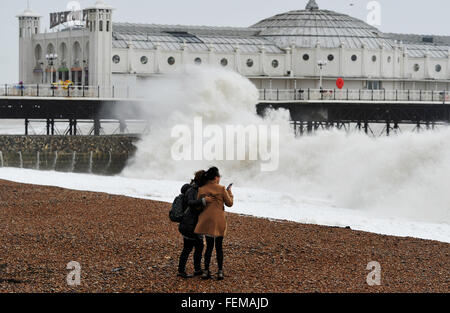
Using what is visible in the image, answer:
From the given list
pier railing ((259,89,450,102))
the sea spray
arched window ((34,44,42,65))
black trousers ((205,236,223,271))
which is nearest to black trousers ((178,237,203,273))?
black trousers ((205,236,223,271))

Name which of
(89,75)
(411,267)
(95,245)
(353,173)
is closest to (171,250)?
(95,245)

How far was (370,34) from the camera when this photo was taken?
76.9 metres

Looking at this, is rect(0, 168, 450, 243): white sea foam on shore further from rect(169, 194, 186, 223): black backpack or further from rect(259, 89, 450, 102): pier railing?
rect(259, 89, 450, 102): pier railing

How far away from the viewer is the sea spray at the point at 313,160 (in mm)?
29562

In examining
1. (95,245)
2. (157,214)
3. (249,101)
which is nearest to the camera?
(95,245)

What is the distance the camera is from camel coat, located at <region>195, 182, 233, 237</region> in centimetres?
1350

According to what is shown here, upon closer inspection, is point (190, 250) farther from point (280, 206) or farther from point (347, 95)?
point (347, 95)

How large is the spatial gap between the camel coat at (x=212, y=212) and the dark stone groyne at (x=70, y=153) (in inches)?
1331

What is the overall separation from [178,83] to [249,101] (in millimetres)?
4252

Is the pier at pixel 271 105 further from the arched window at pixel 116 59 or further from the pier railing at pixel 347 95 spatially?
the arched window at pixel 116 59

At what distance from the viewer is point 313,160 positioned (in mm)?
41000

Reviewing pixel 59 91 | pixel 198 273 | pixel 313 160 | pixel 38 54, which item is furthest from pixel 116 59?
pixel 198 273

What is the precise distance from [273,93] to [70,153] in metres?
18.7
